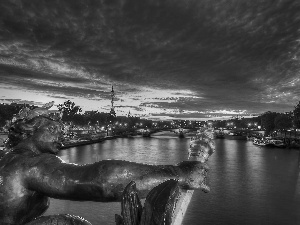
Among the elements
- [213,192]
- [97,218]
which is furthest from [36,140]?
[213,192]

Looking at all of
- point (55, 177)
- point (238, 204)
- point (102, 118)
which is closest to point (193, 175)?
point (55, 177)

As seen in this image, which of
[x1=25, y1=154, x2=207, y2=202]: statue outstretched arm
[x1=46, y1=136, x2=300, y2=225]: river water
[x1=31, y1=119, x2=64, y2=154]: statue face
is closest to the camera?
[x1=25, y1=154, x2=207, y2=202]: statue outstretched arm

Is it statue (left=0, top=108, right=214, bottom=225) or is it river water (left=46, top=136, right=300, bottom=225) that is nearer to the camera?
statue (left=0, top=108, right=214, bottom=225)

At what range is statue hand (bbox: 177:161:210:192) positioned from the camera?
1303 millimetres

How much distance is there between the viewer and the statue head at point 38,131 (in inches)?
70.4

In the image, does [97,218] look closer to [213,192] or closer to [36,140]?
[213,192]

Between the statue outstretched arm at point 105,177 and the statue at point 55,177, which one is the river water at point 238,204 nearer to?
the statue at point 55,177

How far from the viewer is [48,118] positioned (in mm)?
1862

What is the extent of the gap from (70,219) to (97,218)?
26172 millimetres

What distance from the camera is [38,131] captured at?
183 centimetres

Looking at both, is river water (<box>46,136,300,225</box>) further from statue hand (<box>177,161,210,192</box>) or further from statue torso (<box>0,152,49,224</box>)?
statue hand (<box>177,161,210,192</box>)

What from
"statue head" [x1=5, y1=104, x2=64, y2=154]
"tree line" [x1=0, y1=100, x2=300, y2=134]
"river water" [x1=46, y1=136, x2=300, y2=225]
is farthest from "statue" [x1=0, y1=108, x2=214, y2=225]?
"tree line" [x1=0, y1=100, x2=300, y2=134]

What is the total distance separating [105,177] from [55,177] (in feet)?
0.93

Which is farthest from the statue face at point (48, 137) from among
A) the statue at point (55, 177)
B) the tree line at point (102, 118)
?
the tree line at point (102, 118)
